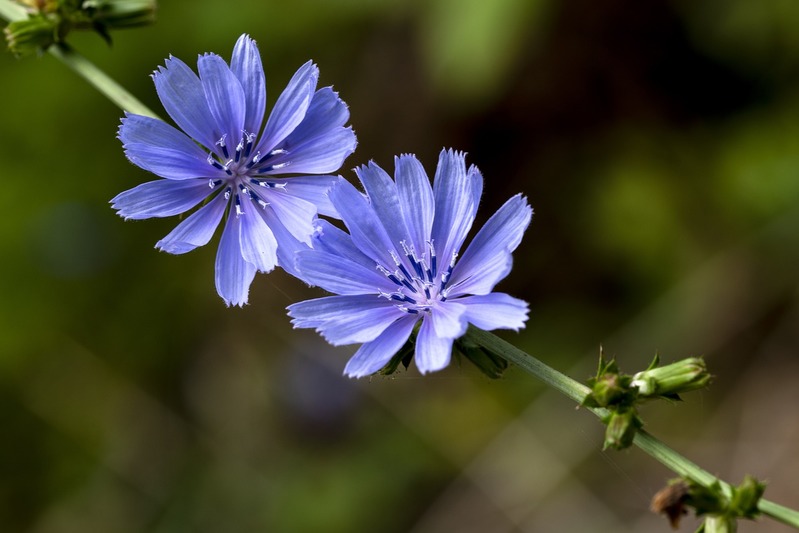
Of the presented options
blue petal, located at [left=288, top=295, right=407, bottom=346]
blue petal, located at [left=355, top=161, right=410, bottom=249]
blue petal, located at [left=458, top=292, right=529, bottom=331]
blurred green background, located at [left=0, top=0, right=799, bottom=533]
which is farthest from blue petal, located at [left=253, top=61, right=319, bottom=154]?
blurred green background, located at [left=0, top=0, right=799, bottom=533]

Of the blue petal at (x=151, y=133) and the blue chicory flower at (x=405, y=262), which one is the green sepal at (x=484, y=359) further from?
the blue petal at (x=151, y=133)

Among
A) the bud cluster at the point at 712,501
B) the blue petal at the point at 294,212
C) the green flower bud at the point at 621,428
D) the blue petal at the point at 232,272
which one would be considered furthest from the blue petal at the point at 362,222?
the bud cluster at the point at 712,501

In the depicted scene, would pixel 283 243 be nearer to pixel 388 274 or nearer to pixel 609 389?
pixel 388 274

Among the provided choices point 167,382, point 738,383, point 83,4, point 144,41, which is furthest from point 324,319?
point 738,383

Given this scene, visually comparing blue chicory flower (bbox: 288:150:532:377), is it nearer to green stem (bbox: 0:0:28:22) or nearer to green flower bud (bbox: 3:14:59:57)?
green flower bud (bbox: 3:14:59:57)

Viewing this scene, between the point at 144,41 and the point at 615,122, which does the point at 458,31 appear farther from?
the point at 144,41

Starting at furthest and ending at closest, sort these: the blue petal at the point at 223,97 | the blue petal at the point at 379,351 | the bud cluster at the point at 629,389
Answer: the blue petal at the point at 223,97 → the bud cluster at the point at 629,389 → the blue petal at the point at 379,351
